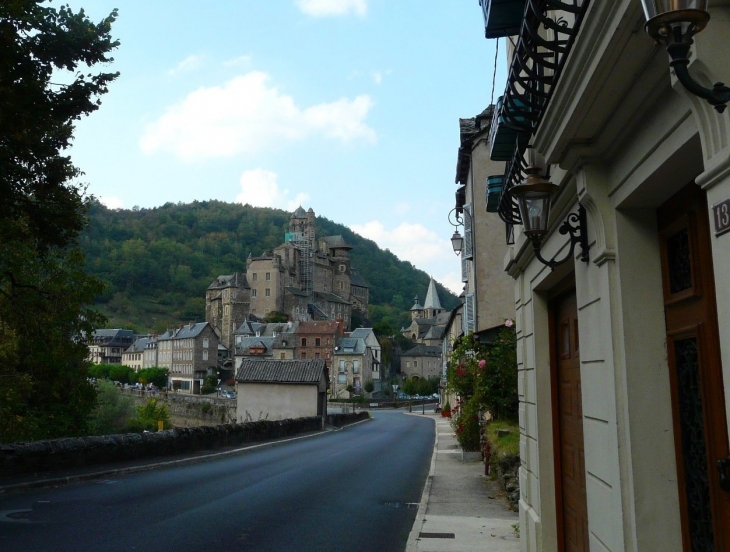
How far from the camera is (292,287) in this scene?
135 metres

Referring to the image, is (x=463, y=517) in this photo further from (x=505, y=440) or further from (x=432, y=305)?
(x=432, y=305)

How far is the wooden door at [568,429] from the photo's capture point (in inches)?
214

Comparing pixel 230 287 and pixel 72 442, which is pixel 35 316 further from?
pixel 230 287

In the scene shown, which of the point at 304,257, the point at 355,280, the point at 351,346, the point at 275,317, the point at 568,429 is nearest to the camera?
the point at 568,429

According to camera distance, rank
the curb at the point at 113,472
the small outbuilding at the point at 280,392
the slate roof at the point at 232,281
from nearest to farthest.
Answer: the curb at the point at 113,472 → the small outbuilding at the point at 280,392 → the slate roof at the point at 232,281

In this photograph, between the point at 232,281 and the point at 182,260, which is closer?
the point at 232,281

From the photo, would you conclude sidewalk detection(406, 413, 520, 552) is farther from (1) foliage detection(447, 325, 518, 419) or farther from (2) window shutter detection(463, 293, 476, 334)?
(2) window shutter detection(463, 293, 476, 334)

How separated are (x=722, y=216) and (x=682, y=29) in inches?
24.9

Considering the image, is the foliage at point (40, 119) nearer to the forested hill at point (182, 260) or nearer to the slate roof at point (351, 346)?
the slate roof at point (351, 346)

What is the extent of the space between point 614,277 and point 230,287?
127 m

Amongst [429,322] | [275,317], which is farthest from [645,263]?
[429,322]

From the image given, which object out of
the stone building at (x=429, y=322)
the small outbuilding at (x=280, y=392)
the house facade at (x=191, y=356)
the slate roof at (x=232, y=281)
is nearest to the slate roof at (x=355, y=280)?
the stone building at (x=429, y=322)

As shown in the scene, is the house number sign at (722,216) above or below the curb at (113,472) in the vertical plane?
above

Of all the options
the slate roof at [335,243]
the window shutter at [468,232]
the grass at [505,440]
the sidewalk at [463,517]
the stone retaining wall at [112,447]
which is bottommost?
the sidewalk at [463,517]
